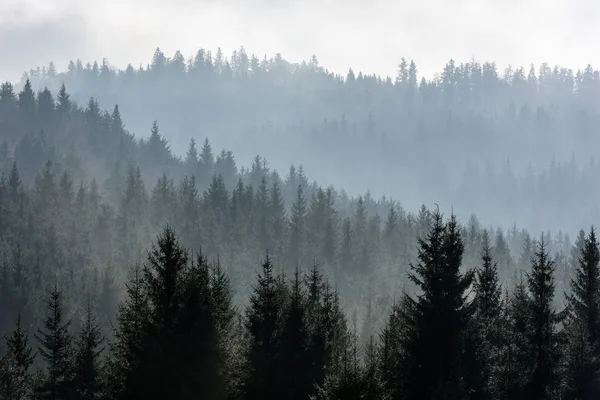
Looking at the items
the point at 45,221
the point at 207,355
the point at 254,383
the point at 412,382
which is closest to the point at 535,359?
the point at 412,382

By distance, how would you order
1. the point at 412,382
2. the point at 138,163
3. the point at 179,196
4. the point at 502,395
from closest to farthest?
the point at 412,382, the point at 502,395, the point at 179,196, the point at 138,163

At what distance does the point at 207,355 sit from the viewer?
26.2 metres

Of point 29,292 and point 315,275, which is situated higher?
point 29,292

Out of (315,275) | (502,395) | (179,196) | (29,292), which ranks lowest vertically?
(502,395)

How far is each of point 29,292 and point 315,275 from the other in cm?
6479

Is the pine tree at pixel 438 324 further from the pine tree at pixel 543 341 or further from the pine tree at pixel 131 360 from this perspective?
the pine tree at pixel 131 360

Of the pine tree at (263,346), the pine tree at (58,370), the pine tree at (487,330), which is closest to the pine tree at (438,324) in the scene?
the pine tree at (487,330)

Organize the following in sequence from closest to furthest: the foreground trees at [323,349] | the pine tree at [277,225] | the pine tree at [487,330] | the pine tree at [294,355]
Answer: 1. the foreground trees at [323,349]
2. the pine tree at [487,330]
3. the pine tree at [294,355]
4. the pine tree at [277,225]

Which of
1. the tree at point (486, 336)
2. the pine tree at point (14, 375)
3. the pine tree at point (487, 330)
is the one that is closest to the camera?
the tree at point (486, 336)

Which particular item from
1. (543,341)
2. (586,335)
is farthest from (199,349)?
(586,335)

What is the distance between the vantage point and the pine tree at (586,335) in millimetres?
33969

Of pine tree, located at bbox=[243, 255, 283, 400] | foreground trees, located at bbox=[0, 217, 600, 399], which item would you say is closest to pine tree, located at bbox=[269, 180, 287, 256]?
foreground trees, located at bbox=[0, 217, 600, 399]

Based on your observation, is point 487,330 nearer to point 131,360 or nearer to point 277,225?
point 131,360

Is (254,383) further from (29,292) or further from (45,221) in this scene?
(45,221)
